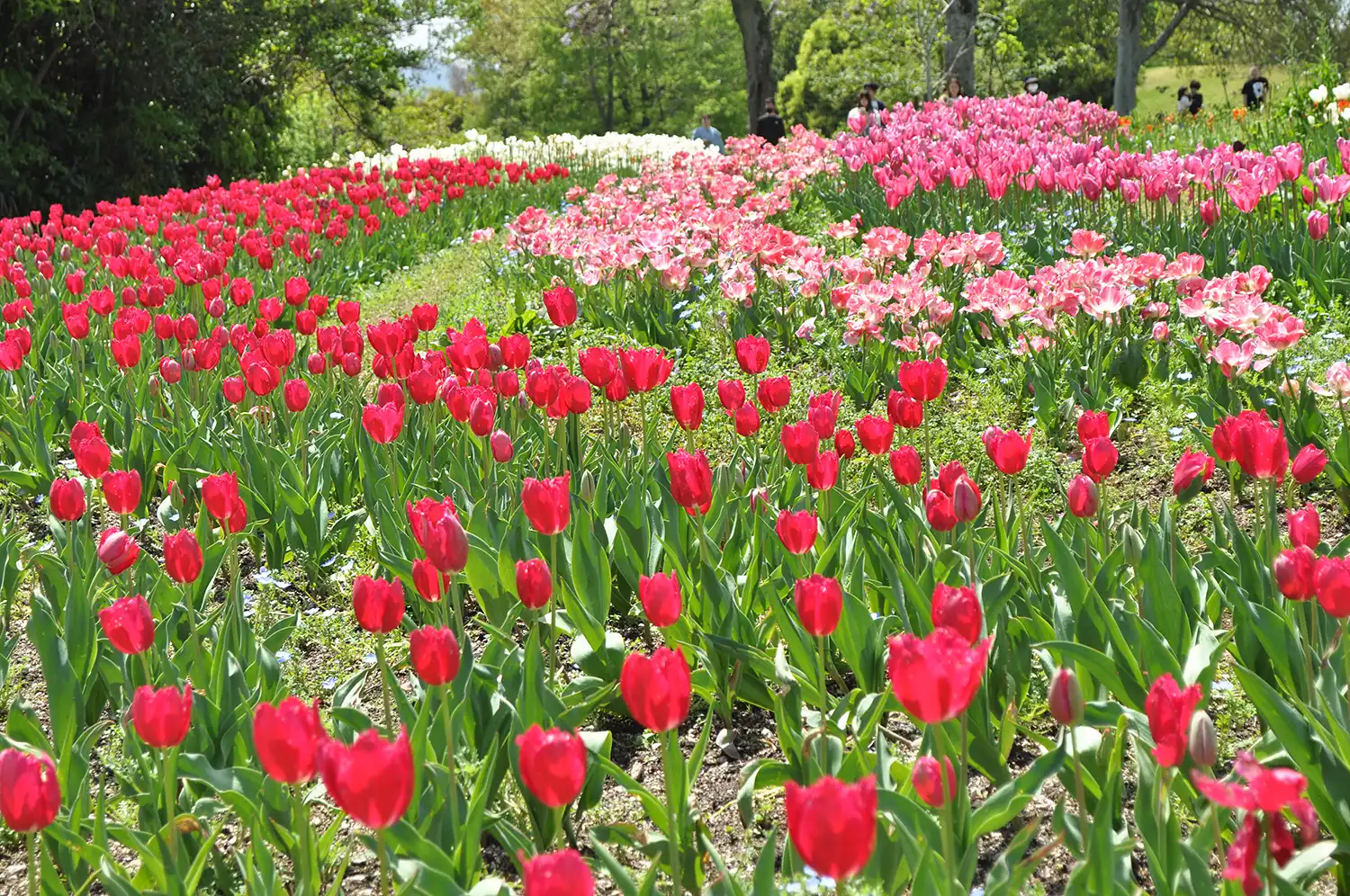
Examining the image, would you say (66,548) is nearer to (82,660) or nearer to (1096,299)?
(82,660)

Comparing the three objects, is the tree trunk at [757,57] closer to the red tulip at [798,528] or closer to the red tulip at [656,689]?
the red tulip at [798,528]

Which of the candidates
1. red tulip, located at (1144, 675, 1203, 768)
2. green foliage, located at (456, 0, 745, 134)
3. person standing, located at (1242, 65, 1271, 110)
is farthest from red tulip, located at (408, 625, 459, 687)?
green foliage, located at (456, 0, 745, 134)

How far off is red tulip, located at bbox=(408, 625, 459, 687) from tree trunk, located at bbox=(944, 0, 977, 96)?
19.5m

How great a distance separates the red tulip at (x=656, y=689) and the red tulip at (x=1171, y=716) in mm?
601

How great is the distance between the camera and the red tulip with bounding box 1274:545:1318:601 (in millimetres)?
1911

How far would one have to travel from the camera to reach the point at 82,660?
8.33 feet

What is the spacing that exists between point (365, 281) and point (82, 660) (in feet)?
24.7

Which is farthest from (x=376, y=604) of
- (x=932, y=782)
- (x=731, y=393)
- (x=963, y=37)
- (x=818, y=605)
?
(x=963, y=37)

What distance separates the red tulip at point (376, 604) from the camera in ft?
6.41

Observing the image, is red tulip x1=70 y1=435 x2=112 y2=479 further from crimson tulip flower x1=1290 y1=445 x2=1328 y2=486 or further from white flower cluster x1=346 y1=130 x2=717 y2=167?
white flower cluster x1=346 y1=130 x2=717 y2=167

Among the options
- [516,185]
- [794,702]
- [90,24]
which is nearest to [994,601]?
[794,702]

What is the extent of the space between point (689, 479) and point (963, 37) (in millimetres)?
19194

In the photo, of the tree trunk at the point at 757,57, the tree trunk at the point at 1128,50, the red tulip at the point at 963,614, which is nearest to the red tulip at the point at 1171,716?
the red tulip at the point at 963,614

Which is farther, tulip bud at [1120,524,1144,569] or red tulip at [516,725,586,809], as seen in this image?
tulip bud at [1120,524,1144,569]
